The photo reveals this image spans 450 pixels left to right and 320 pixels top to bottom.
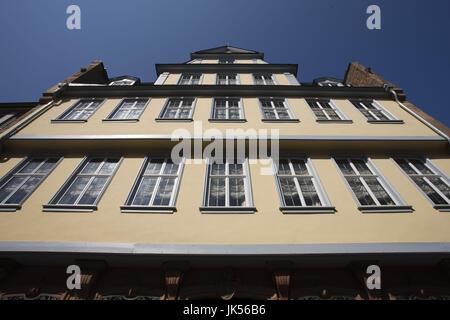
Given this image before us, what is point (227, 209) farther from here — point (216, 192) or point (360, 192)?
point (360, 192)

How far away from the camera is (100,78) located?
16.7m

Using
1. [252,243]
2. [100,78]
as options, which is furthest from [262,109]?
[100,78]

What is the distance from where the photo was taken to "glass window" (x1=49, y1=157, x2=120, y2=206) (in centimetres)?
660

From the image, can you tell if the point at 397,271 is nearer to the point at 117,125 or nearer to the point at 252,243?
the point at 252,243

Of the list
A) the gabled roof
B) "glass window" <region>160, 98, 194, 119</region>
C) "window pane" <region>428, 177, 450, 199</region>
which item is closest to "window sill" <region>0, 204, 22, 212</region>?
"glass window" <region>160, 98, 194, 119</region>

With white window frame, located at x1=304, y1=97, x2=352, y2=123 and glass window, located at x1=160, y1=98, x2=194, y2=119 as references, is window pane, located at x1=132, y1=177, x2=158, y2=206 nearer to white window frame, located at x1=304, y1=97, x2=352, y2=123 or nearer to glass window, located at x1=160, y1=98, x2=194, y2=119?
glass window, located at x1=160, y1=98, x2=194, y2=119

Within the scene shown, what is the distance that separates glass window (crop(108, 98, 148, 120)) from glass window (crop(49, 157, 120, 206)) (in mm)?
2689

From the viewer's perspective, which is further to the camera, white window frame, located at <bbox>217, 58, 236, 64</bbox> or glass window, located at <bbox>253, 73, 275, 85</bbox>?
white window frame, located at <bbox>217, 58, 236, 64</bbox>

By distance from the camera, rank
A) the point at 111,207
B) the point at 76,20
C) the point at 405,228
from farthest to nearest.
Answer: the point at 76,20 < the point at 111,207 < the point at 405,228

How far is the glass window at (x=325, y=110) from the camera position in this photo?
10286 mm

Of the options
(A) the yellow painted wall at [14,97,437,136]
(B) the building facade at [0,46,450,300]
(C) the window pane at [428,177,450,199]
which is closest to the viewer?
(B) the building facade at [0,46,450,300]

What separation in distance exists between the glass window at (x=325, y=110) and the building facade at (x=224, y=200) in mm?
99

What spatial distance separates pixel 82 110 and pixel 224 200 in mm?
9052
